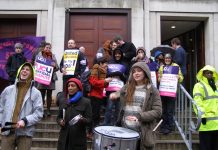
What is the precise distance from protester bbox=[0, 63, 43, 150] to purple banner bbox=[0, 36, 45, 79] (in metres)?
6.14

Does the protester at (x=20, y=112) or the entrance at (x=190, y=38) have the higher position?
the entrance at (x=190, y=38)

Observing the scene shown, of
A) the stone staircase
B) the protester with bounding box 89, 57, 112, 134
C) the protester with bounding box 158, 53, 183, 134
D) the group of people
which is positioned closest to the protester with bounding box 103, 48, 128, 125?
the group of people

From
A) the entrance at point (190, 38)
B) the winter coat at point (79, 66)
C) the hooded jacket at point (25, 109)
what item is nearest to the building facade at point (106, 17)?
the entrance at point (190, 38)

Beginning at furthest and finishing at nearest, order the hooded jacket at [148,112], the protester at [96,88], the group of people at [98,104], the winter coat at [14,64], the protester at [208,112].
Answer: the winter coat at [14,64]
the protester at [96,88]
the protester at [208,112]
the group of people at [98,104]
the hooded jacket at [148,112]

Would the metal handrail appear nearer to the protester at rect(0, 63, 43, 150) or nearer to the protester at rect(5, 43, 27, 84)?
the protester at rect(0, 63, 43, 150)

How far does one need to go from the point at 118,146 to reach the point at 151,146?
20.8 inches

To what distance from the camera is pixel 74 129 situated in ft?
16.9

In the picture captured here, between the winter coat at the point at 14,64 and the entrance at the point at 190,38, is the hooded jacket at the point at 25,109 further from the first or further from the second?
the entrance at the point at 190,38

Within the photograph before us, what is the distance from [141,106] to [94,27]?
7.50m

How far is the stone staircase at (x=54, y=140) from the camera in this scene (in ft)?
23.9

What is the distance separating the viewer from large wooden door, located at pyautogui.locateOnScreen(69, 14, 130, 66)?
38.0 ft

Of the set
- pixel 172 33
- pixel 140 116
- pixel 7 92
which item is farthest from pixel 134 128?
pixel 172 33

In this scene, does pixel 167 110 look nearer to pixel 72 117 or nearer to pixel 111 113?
pixel 111 113

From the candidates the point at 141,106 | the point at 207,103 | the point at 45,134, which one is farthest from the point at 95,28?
the point at 141,106
